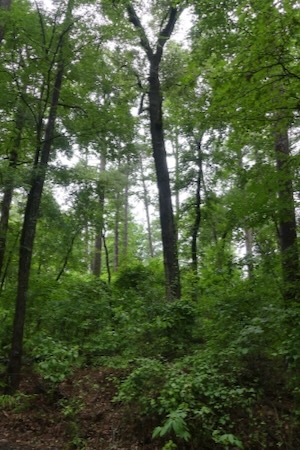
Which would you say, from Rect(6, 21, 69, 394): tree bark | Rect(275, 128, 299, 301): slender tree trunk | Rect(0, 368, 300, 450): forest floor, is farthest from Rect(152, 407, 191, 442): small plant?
Rect(6, 21, 69, 394): tree bark

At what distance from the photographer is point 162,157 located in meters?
11.7

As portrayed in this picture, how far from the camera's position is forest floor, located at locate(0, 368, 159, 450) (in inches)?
219

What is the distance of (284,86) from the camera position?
5.65 metres

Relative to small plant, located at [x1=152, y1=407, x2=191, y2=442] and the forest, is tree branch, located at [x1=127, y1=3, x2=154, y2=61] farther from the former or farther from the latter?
small plant, located at [x1=152, y1=407, x2=191, y2=442]

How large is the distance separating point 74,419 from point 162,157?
7.75 meters

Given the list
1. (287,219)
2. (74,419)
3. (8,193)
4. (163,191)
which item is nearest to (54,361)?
(74,419)

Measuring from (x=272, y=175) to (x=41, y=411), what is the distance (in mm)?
5793

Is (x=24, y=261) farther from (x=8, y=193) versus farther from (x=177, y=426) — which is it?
(x=177, y=426)

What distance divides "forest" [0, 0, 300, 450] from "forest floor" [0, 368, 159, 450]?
3 cm

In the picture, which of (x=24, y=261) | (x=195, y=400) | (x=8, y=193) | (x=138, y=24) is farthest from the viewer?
(x=138, y=24)

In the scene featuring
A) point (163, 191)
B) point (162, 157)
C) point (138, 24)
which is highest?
point (138, 24)

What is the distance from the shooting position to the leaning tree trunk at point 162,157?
34.7 feet

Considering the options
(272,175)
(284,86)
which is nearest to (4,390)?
(272,175)

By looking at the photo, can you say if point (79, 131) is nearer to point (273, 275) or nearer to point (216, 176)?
point (273, 275)
